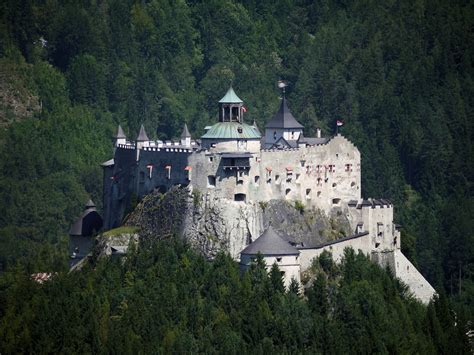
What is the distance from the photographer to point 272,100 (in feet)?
557

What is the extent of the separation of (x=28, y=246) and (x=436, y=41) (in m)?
37.8

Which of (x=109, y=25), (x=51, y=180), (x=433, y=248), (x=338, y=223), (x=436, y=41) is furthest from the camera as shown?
(x=109, y=25)

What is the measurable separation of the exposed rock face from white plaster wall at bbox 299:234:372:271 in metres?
1.39

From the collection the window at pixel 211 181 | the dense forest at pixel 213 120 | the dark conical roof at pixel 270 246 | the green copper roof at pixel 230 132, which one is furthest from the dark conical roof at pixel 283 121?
the dark conical roof at pixel 270 246

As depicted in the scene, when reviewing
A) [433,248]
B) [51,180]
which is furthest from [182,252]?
[51,180]

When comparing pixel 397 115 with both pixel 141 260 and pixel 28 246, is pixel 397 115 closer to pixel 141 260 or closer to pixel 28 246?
pixel 28 246

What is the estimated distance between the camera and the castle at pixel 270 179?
388 feet

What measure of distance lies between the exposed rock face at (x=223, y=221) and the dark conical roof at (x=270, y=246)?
249cm

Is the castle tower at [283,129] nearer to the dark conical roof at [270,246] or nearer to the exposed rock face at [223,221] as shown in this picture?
the exposed rock face at [223,221]

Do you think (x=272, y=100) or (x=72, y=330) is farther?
(x=272, y=100)

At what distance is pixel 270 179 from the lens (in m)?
120

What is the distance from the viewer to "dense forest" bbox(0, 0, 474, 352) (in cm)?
11412

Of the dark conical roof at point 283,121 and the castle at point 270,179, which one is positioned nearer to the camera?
the castle at point 270,179

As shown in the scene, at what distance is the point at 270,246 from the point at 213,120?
52516 millimetres
